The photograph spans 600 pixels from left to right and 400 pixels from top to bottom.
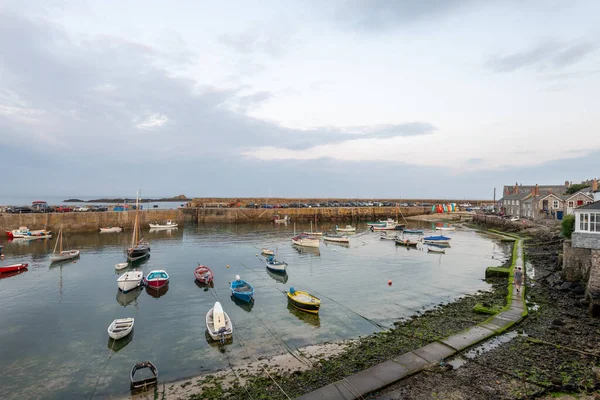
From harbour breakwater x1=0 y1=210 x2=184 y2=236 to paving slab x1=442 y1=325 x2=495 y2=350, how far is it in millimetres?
72044

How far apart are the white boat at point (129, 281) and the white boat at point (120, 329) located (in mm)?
9875

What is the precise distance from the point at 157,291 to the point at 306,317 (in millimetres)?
14801

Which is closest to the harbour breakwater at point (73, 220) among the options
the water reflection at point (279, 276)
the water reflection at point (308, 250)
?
the water reflection at point (308, 250)

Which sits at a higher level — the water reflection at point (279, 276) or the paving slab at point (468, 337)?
the paving slab at point (468, 337)

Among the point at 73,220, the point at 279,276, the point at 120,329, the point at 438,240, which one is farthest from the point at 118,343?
the point at 73,220

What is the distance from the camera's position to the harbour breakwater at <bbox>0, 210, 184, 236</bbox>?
2466 inches

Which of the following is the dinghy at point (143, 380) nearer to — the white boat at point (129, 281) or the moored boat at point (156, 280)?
the moored boat at point (156, 280)

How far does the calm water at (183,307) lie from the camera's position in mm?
16812

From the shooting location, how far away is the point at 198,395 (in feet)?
45.4

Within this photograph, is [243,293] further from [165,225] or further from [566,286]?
[165,225]

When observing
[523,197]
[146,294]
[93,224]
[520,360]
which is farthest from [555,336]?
[93,224]

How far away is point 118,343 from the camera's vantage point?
1934 centimetres

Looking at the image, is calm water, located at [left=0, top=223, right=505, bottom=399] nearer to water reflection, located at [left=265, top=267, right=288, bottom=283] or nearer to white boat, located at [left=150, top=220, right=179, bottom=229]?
water reflection, located at [left=265, top=267, right=288, bottom=283]

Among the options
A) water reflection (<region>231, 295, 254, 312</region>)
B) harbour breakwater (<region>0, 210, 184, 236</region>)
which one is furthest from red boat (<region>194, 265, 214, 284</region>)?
harbour breakwater (<region>0, 210, 184, 236</region>)
